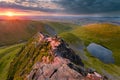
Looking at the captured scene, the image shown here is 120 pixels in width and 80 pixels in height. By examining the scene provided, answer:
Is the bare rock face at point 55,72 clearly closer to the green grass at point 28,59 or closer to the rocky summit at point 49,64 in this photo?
the rocky summit at point 49,64

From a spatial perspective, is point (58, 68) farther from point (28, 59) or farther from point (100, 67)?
point (100, 67)

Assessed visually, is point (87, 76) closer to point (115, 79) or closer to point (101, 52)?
point (115, 79)

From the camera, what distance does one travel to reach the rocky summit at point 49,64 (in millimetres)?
40375

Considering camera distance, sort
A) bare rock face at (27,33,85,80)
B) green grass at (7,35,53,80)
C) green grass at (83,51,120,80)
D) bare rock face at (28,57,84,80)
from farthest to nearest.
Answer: green grass at (83,51,120,80)
green grass at (7,35,53,80)
bare rock face at (27,33,85,80)
bare rock face at (28,57,84,80)

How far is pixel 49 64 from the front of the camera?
150ft

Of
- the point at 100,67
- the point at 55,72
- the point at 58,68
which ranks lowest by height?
the point at 100,67

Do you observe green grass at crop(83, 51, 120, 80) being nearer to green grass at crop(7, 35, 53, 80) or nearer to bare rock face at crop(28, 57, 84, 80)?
green grass at crop(7, 35, 53, 80)

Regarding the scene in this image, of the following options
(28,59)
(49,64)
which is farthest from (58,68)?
(28,59)

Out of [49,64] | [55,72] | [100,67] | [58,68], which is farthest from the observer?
[100,67]

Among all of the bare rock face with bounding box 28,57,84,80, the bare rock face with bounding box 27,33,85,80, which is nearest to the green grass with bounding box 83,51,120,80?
the bare rock face with bounding box 27,33,85,80

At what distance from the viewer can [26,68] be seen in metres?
50.9

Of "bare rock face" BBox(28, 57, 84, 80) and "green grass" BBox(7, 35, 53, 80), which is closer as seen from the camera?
"bare rock face" BBox(28, 57, 84, 80)

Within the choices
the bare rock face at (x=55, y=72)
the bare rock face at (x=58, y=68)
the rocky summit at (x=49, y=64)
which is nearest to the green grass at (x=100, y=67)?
the rocky summit at (x=49, y=64)

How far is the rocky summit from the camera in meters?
40.4
